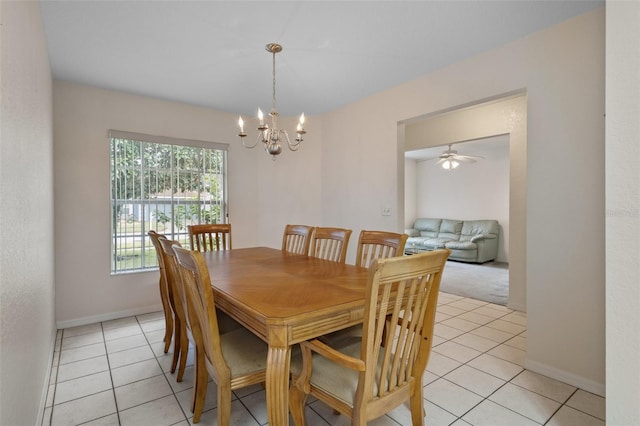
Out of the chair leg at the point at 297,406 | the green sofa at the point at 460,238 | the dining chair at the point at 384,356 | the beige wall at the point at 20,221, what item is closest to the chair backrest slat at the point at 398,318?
the dining chair at the point at 384,356

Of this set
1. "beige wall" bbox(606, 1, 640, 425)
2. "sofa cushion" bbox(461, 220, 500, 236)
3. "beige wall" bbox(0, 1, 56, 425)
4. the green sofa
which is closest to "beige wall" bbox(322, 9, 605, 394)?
"beige wall" bbox(606, 1, 640, 425)

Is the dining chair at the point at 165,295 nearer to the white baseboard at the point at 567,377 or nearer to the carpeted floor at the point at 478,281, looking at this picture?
the white baseboard at the point at 567,377

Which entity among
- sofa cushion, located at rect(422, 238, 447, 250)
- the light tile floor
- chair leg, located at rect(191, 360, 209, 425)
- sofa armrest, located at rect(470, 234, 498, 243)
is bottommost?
the light tile floor

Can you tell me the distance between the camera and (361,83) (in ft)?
10.8

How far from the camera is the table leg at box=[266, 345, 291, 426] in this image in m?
1.23

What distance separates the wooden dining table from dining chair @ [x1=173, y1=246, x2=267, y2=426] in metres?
0.14

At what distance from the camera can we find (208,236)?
3271 mm

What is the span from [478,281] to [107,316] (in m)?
5.04

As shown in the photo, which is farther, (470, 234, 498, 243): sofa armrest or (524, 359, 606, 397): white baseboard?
(470, 234, 498, 243): sofa armrest

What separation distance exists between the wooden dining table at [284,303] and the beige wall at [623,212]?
997mm

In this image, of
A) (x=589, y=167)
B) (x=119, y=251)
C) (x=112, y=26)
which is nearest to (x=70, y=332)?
(x=119, y=251)

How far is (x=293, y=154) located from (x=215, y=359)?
350 cm

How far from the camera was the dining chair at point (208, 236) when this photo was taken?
315cm

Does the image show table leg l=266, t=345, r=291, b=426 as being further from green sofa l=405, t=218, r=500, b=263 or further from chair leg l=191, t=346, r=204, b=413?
green sofa l=405, t=218, r=500, b=263
